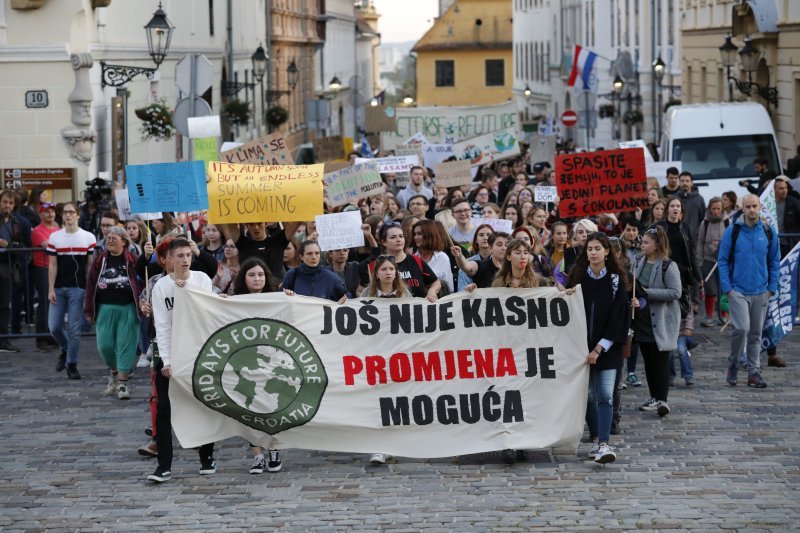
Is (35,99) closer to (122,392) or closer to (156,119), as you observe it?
(156,119)

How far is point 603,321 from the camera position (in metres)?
11.1

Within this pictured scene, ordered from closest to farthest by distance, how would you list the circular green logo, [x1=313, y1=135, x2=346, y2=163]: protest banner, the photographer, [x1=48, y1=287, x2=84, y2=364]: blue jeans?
1. the circular green logo
2. [x1=48, y1=287, x2=84, y2=364]: blue jeans
3. the photographer
4. [x1=313, y1=135, x2=346, y2=163]: protest banner

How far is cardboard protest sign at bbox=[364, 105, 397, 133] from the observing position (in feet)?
106

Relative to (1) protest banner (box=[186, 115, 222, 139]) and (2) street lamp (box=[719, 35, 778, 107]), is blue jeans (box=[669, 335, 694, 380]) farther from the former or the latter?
(2) street lamp (box=[719, 35, 778, 107])

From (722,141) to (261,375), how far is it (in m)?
16.1

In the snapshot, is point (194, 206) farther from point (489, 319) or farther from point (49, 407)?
point (489, 319)

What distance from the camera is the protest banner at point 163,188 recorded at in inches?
544

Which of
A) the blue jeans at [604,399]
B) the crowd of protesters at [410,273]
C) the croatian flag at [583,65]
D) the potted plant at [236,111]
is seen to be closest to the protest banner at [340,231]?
the crowd of protesters at [410,273]

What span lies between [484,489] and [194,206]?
15.5ft

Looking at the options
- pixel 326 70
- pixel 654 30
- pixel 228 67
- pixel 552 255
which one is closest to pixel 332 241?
pixel 552 255

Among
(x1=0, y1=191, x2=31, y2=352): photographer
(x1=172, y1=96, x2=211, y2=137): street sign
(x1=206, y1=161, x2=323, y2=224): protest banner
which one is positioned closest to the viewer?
(x1=206, y1=161, x2=323, y2=224): protest banner

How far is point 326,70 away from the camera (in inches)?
2768

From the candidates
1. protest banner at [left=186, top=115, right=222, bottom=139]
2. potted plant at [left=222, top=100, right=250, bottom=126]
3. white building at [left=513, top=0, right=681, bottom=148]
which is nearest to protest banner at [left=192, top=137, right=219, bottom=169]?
protest banner at [left=186, top=115, right=222, bottom=139]

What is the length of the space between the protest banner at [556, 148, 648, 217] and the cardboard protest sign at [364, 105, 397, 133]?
17.5 meters
